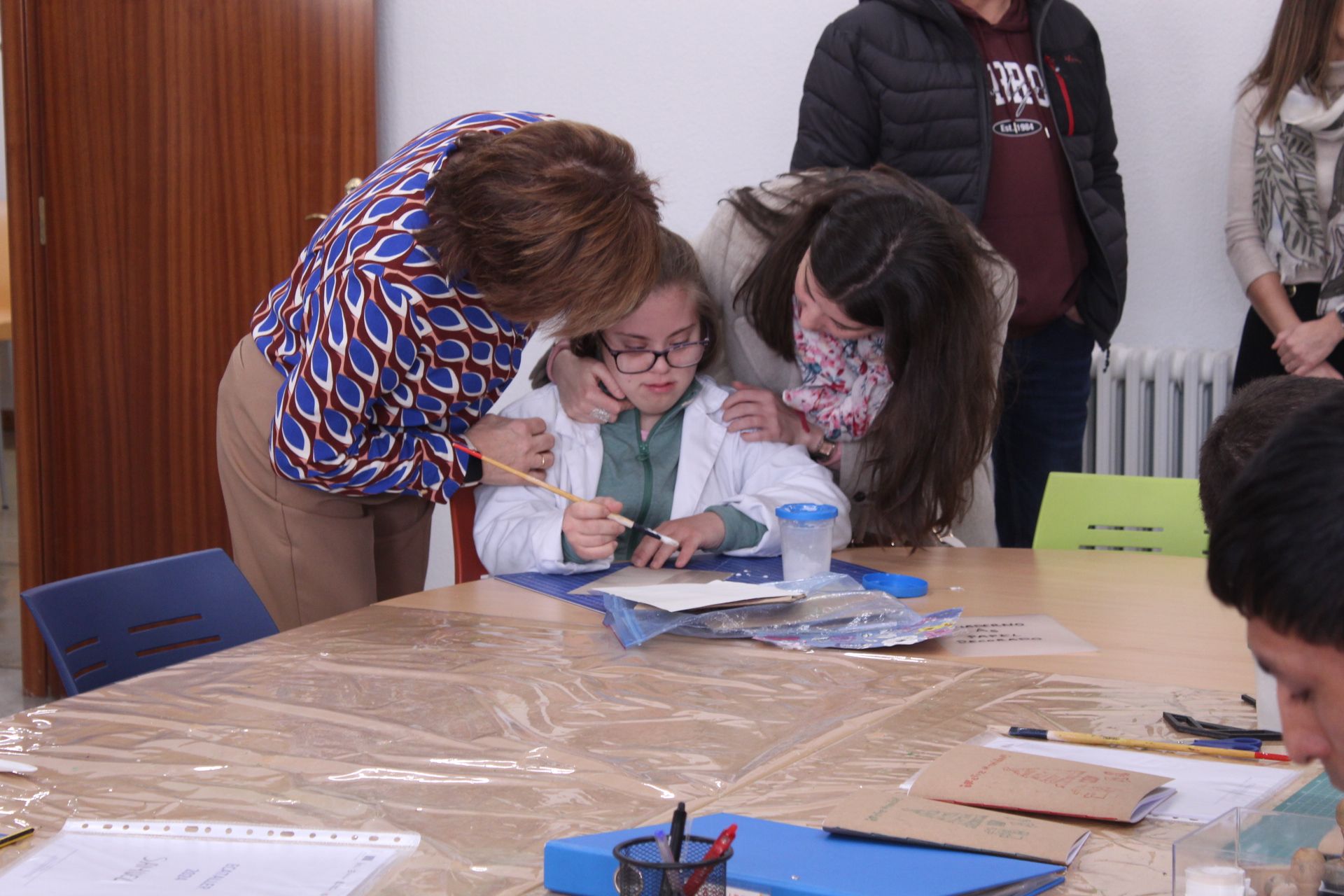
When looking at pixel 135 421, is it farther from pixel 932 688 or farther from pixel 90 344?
pixel 932 688

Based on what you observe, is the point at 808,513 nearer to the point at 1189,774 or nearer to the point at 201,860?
the point at 1189,774

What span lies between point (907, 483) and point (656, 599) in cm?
58

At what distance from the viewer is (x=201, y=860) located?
0.96 metres

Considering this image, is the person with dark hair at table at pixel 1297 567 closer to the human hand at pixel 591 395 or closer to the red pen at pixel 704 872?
the red pen at pixel 704 872

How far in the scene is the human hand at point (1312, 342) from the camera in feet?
8.61

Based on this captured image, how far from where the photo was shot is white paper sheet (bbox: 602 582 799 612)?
61.7 inches

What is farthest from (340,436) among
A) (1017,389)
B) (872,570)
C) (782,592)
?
(1017,389)

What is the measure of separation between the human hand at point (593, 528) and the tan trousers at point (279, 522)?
14.2 inches

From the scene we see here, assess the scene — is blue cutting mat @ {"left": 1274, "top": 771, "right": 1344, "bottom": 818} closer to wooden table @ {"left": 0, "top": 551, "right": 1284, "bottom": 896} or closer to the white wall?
wooden table @ {"left": 0, "top": 551, "right": 1284, "bottom": 896}

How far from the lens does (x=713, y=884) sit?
0.83m

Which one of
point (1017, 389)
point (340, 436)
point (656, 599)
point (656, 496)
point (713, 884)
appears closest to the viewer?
point (713, 884)

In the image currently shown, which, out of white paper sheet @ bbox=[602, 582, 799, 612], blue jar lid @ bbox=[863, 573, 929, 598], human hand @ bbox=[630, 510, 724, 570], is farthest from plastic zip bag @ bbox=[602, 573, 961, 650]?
human hand @ bbox=[630, 510, 724, 570]

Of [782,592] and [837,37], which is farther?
[837,37]

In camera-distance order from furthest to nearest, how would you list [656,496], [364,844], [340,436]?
[656,496]
[340,436]
[364,844]
